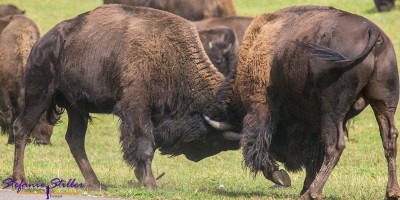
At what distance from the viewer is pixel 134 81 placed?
461 inches

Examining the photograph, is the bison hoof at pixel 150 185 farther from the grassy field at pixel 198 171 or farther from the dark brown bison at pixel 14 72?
the dark brown bison at pixel 14 72

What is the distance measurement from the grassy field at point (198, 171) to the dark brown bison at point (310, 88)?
1.91 feet

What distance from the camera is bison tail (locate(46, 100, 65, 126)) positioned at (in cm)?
1271

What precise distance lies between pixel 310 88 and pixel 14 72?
27.3 feet

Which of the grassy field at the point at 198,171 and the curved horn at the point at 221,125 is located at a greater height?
the curved horn at the point at 221,125

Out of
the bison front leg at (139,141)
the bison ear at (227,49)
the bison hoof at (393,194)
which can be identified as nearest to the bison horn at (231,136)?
the bison front leg at (139,141)

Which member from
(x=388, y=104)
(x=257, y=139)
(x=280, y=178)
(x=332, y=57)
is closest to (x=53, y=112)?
(x=257, y=139)

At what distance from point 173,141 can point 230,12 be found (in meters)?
14.2

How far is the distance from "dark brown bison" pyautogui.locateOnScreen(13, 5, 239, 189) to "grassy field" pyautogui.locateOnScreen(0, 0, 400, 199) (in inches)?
18.2

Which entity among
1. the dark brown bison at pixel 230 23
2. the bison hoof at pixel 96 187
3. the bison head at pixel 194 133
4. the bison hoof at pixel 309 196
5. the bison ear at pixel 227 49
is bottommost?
the dark brown bison at pixel 230 23

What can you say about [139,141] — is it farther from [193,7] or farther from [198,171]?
[193,7]

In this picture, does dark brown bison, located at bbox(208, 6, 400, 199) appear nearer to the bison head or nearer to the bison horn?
the bison horn

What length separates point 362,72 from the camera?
988 centimetres

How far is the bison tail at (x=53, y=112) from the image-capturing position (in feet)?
41.7
